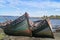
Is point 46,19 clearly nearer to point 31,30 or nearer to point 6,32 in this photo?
point 31,30

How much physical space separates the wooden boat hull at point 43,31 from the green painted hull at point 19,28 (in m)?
0.36

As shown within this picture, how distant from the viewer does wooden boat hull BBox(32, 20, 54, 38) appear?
403 inches

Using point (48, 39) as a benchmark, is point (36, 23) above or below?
above

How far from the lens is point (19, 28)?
409 inches

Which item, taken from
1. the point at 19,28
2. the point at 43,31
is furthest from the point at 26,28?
the point at 43,31

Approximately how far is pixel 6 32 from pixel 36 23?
172 cm

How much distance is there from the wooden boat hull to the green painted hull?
36 cm

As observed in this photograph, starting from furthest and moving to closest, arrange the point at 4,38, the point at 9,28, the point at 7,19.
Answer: the point at 7,19, the point at 9,28, the point at 4,38

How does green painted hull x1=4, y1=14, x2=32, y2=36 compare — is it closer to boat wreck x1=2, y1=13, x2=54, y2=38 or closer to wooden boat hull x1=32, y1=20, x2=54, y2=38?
boat wreck x1=2, y1=13, x2=54, y2=38

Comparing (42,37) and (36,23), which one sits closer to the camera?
(42,37)

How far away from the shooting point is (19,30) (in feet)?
34.1

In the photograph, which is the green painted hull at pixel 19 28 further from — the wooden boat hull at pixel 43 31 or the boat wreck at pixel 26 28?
the wooden boat hull at pixel 43 31

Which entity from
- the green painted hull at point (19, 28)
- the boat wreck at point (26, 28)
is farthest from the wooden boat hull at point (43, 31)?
the green painted hull at point (19, 28)

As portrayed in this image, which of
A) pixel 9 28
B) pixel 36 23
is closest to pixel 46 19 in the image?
pixel 36 23
